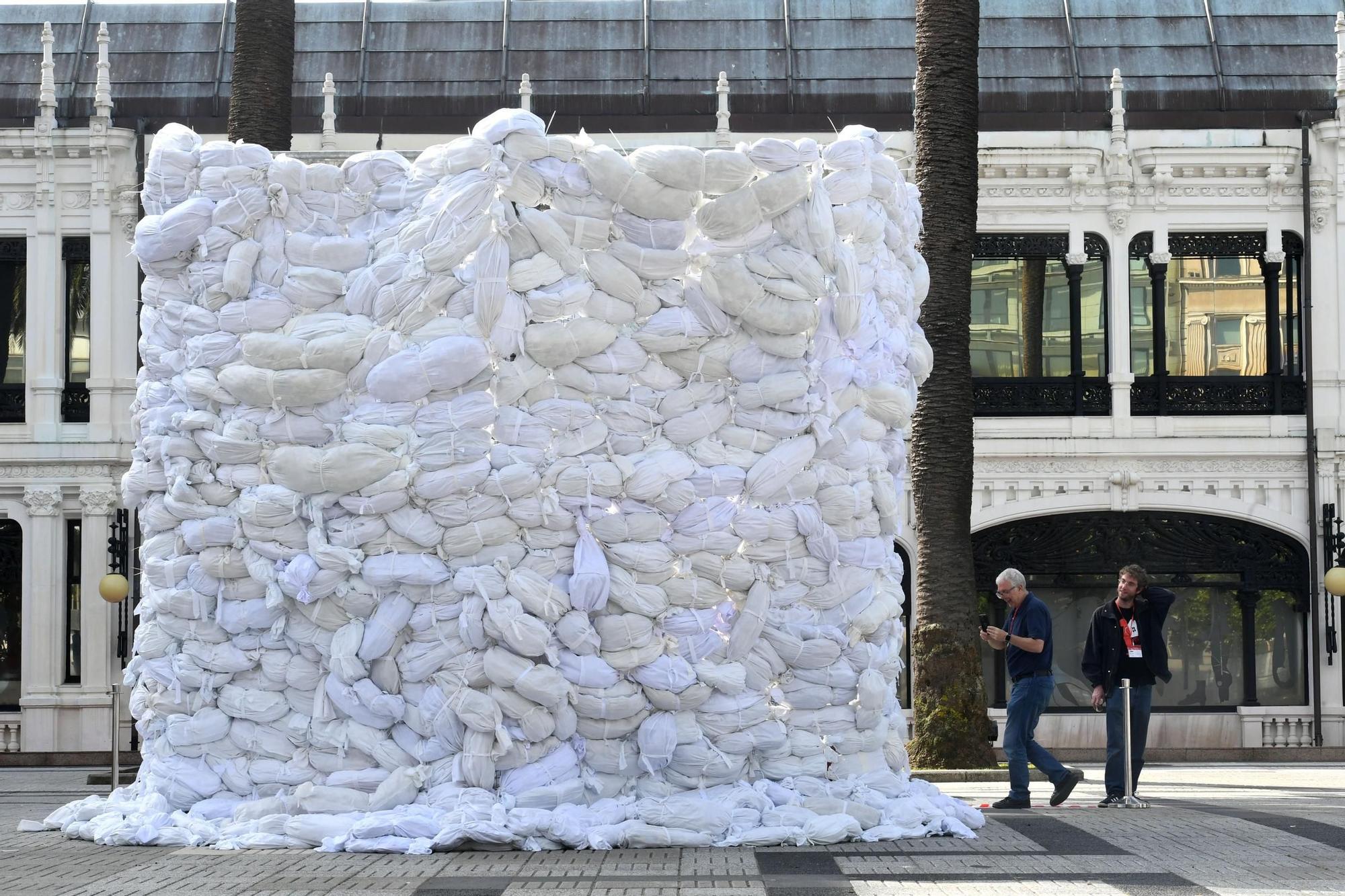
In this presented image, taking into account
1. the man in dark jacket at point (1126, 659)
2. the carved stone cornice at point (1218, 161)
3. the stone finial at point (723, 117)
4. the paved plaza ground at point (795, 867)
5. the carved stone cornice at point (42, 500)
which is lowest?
the paved plaza ground at point (795, 867)

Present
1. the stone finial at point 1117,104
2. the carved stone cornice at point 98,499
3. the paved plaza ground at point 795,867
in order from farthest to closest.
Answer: the carved stone cornice at point 98,499 → the stone finial at point 1117,104 → the paved plaza ground at point 795,867

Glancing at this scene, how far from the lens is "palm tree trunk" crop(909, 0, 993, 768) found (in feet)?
47.8

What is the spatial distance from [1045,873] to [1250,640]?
16.1 meters

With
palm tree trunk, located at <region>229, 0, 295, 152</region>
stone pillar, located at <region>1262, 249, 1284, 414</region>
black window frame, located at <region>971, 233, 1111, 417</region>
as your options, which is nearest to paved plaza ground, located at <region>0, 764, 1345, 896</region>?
palm tree trunk, located at <region>229, 0, 295, 152</region>

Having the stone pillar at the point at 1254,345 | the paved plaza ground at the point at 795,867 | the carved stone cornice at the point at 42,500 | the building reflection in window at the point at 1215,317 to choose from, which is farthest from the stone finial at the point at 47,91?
the paved plaza ground at the point at 795,867

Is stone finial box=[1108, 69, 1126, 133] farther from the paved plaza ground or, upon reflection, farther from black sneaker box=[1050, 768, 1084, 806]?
the paved plaza ground

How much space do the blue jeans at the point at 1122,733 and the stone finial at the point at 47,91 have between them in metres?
16.6

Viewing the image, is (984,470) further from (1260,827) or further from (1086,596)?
(1260,827)

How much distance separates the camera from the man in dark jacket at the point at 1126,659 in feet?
35.7

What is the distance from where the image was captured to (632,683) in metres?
8.23

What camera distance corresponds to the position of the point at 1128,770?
10578 millimetres

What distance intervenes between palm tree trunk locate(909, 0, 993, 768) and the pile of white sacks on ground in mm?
5902

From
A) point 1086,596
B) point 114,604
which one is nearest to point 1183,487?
point 1086,596

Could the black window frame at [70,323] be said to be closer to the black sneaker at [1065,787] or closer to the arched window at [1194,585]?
the arched window at [1194,585]
